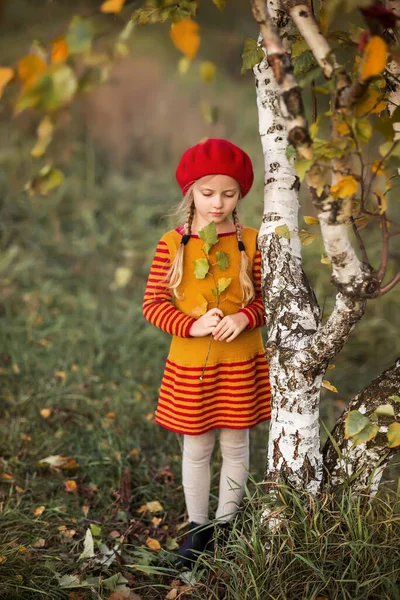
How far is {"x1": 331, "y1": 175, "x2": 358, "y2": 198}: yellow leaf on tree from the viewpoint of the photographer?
1.40 m

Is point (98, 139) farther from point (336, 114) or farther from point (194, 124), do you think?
point (336, 114)

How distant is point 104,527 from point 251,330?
995mm

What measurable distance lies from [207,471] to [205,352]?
0.51 m

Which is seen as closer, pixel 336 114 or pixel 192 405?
pixel 336 114

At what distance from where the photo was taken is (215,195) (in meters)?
1.97

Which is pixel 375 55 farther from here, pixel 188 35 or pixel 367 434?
pixel 367 434

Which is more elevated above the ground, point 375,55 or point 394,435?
point 375,55

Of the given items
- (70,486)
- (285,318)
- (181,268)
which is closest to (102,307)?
(70,486)

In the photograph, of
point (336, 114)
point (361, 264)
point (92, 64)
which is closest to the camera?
point (92, 64)

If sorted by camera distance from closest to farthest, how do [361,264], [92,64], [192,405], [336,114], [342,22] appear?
1. [92,64]
2. [336,114]
3. [361,264]
4. [342,22]
5. [192,405]

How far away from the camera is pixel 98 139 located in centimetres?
651

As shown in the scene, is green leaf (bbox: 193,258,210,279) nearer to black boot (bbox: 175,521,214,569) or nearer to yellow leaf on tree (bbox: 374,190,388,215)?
yellow leaf on tree (bbox: 374,190,388,215)

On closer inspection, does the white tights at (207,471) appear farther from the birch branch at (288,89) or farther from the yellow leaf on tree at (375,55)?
the yellow leaf on tree at (375,55)

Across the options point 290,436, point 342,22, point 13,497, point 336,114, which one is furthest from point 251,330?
point 13,497
